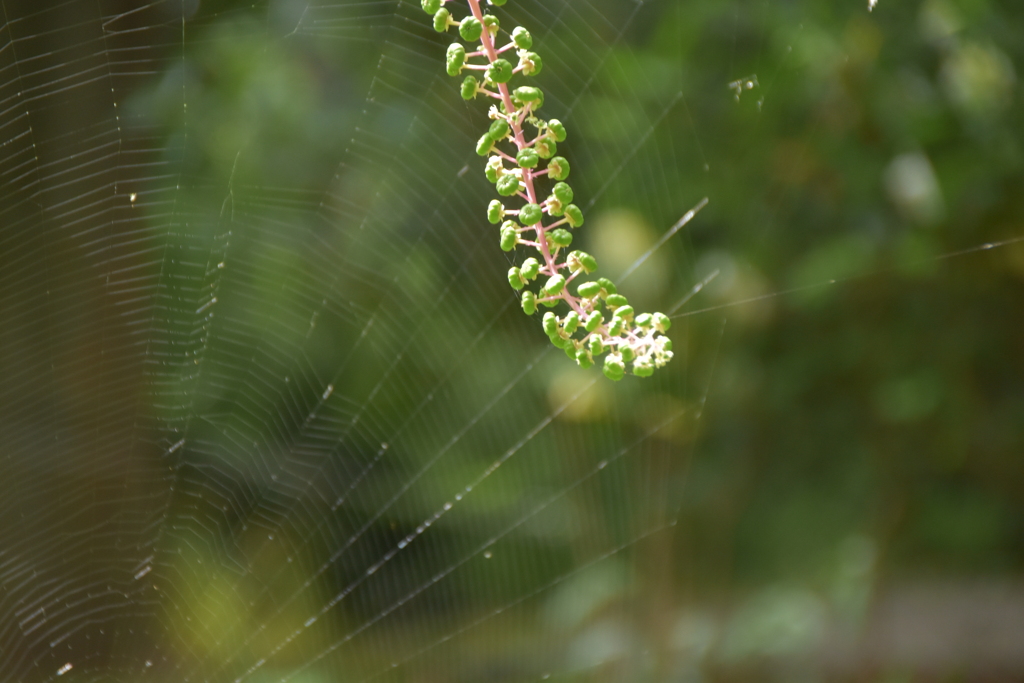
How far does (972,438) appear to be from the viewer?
1674 millimetres

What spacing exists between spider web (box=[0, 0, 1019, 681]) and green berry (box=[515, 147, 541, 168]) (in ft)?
2.31

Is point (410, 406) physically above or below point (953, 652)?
above

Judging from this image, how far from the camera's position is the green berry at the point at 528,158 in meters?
0.45

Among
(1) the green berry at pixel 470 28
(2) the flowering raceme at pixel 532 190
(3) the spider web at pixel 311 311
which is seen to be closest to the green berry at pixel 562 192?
(2) the flowering raceme at pixel 532 190

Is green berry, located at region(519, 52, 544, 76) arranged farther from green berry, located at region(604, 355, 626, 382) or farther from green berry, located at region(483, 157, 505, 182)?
green berry, located at region(604, 355, 626, 382)

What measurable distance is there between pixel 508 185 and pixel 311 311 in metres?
1.03

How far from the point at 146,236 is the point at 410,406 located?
56cm

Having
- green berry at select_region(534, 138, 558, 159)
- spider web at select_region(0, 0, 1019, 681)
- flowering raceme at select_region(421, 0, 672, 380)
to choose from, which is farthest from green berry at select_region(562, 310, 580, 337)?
spider web at select_region(0, 0, 1019, 681)

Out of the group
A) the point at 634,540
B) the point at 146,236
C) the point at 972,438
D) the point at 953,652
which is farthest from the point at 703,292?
the point at 953,652

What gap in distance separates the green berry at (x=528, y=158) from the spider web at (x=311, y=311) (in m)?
0.70

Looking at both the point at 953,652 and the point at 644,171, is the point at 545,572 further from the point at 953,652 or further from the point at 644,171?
the point at 953,652

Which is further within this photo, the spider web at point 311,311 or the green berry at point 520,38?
the spider web at point 311,311

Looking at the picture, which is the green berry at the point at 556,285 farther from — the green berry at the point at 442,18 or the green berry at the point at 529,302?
the green berry at the point at 442,18

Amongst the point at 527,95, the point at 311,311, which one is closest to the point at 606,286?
the point at 527,95
